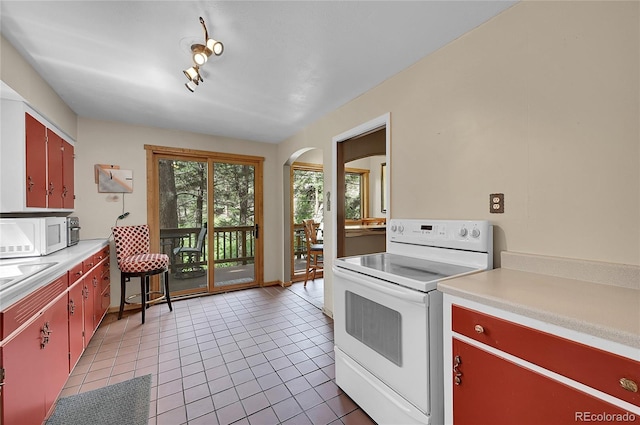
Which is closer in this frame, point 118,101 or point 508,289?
point 508,289

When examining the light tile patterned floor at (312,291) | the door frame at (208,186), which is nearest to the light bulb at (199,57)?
the door frame at (208,186)

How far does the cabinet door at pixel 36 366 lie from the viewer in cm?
121

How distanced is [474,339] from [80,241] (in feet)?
12.7

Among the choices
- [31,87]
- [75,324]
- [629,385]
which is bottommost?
[75,324]

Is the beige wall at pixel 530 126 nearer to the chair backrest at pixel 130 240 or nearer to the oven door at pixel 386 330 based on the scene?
the oven door at pixel 386 330

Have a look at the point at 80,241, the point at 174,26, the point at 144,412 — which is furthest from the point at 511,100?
the point at 80,241

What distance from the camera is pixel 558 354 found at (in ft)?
2.89

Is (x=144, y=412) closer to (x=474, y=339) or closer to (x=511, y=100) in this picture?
(x=474, y=339)

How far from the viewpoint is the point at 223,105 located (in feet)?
9.37

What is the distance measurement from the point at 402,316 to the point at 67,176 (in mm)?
3508

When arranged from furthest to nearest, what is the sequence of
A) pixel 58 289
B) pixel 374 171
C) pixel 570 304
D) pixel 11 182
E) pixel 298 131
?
pixel 374 171 < pixel 298 131 < pixel 11 182 < pixel 58 289 < pixel 570 304

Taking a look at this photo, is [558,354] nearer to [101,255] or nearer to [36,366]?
[36,366]

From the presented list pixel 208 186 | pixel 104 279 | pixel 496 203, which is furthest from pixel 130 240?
pixel 496 203

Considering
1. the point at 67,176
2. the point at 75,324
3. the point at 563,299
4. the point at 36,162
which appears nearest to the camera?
the point at 563,299
